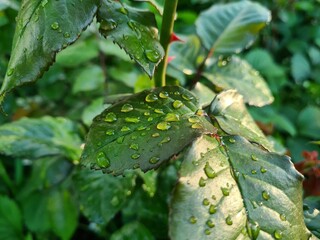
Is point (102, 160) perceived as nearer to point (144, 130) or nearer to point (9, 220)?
point (144, 130)

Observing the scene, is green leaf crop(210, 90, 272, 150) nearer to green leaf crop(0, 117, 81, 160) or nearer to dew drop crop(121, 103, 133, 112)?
dew drop crop(121, 103, 133, 112)

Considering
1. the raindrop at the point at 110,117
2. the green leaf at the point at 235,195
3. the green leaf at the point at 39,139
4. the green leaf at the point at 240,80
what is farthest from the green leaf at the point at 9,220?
the green leaf at the point at 235,195

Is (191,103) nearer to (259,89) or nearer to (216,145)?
(216,145)

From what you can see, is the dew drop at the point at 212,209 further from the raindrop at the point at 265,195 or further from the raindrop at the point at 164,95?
the raindrop at the point at 164,95

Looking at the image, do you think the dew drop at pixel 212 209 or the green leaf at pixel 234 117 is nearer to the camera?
the dew drop at pixel 212 209

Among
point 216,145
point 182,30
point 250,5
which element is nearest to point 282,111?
point 182,30

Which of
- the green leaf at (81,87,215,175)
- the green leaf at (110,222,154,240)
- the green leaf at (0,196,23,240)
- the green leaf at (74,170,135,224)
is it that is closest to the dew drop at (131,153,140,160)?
the green leaf at (81,87,215,175)
